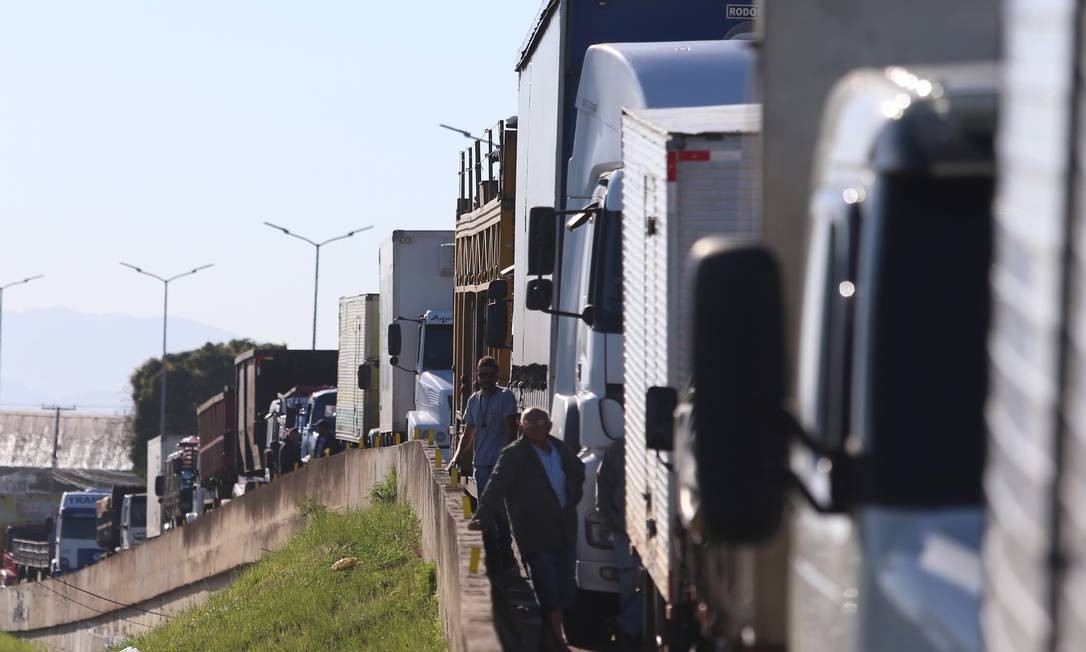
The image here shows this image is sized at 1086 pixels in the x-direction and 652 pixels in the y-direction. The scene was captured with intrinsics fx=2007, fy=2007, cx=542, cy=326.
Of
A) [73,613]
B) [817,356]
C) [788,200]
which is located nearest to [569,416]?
[788,200]

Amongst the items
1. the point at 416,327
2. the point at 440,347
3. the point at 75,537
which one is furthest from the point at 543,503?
the point at 75,537

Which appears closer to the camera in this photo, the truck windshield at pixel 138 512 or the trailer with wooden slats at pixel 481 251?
the trailer with wooden slats at pixel 481 251

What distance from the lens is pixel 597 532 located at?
12508mm

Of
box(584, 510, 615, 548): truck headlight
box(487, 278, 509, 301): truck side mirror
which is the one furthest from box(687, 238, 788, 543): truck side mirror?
box(487, 278, 509, 301): truck side mirror

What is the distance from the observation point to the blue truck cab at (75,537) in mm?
63906

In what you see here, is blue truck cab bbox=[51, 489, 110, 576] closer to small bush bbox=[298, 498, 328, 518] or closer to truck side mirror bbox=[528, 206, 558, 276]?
small bush bbox=[298, 498, 328, 518]

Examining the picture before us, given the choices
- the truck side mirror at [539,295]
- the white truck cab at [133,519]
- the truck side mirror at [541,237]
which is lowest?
the white truck cab at [133,519]

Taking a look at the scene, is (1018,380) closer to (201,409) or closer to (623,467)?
(623,467)

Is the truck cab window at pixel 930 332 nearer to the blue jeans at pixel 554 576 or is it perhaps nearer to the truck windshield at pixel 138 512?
the blue jeans at pixel 554 576

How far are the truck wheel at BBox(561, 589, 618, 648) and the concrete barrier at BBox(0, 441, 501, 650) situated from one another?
758 millimetres

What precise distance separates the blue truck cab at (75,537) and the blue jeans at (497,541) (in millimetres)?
48653

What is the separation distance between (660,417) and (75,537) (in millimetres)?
58423

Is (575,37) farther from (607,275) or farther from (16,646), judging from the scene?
(16,646)

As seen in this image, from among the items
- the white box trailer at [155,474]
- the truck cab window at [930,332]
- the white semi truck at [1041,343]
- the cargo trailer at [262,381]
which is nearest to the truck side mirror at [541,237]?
the truck cab window at [930,332]
